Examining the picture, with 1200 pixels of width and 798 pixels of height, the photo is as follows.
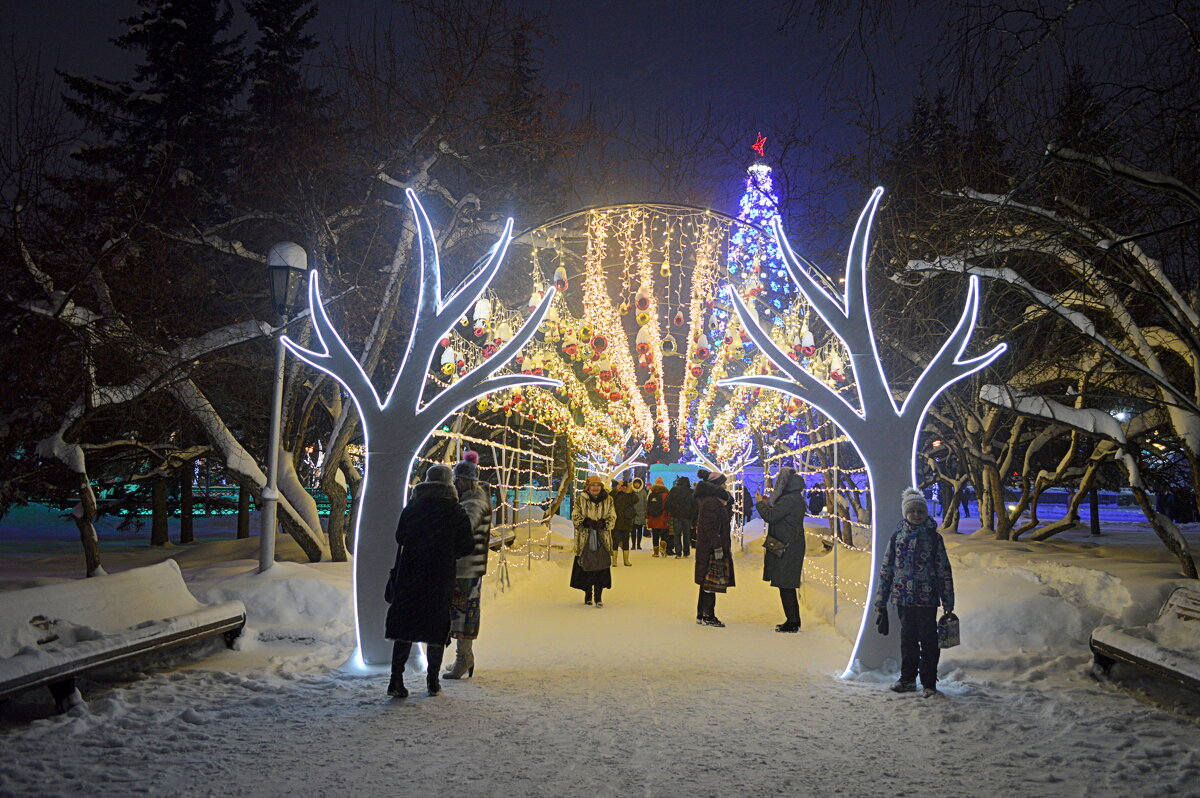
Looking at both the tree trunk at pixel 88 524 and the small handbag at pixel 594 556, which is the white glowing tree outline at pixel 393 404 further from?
the tree trunk at pixel 88 524

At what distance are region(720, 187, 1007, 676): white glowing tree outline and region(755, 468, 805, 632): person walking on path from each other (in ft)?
7.47

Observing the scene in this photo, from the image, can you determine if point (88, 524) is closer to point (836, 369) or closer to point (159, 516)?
point (836, 369)

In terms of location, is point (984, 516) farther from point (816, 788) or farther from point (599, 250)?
point (816, 788)

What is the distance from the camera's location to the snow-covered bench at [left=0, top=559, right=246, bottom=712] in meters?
5.95

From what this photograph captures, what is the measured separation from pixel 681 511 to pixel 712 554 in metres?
10.4

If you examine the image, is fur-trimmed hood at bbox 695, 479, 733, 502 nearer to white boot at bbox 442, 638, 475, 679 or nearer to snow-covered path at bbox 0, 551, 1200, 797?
snow-covered path at bbox 0, 551, 1200, 797

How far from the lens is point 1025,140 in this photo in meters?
10.3

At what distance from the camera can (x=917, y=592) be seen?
24.2 ft

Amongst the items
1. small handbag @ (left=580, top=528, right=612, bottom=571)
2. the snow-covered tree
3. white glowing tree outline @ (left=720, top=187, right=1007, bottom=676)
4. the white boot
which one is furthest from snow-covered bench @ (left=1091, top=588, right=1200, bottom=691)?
small handbag @ (left=580, top=528, right=612, bottom=571)

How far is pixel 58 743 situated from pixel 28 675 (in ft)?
1.76

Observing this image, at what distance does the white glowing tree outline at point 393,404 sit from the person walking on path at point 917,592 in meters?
3.26

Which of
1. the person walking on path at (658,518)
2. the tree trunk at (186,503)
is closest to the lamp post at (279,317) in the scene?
the person walking on path at (658,518)

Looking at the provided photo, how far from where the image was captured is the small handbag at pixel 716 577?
11.2 m

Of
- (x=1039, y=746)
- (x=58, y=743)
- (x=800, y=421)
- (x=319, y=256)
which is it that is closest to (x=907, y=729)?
(x=1039, y=746)
